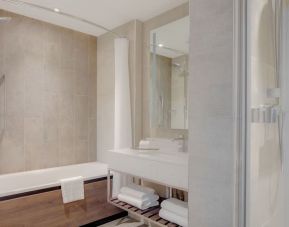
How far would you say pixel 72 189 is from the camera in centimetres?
252

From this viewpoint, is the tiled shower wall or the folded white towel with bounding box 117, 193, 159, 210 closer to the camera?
the folded white towel with bounding box 117, 193, 159, 210

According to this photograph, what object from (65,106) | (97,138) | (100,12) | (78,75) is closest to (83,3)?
(100,12)

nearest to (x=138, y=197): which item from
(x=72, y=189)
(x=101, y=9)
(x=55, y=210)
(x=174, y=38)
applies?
(x=72, y=189)

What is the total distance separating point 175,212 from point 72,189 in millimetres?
1171

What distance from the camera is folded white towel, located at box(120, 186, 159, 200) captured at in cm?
235

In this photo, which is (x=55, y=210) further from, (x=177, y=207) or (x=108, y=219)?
(x=177, y=207)

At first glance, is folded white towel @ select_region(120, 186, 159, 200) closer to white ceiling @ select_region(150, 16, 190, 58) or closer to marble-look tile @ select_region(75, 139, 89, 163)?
marble-look tile @ select_region(75, 139, 89, 163)

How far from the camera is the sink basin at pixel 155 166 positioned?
5.90ft

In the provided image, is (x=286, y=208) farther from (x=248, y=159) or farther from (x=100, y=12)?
(x=100, y=12)

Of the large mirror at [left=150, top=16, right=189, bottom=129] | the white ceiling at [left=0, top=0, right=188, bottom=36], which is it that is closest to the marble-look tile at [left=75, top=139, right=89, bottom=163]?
the large mirror at [left=150, top=16, right=189, bottom=129]

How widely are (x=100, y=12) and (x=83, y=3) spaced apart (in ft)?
0.88

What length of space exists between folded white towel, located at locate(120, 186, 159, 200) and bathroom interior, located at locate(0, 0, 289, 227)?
0.02 m

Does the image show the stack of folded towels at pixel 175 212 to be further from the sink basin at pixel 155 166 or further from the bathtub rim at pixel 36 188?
the bathtub rim at pixel 36 188

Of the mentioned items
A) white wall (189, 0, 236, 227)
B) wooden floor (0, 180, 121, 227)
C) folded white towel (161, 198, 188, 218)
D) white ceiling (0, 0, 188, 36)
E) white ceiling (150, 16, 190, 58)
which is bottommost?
wooden floor (0, 180, 121, 227)
